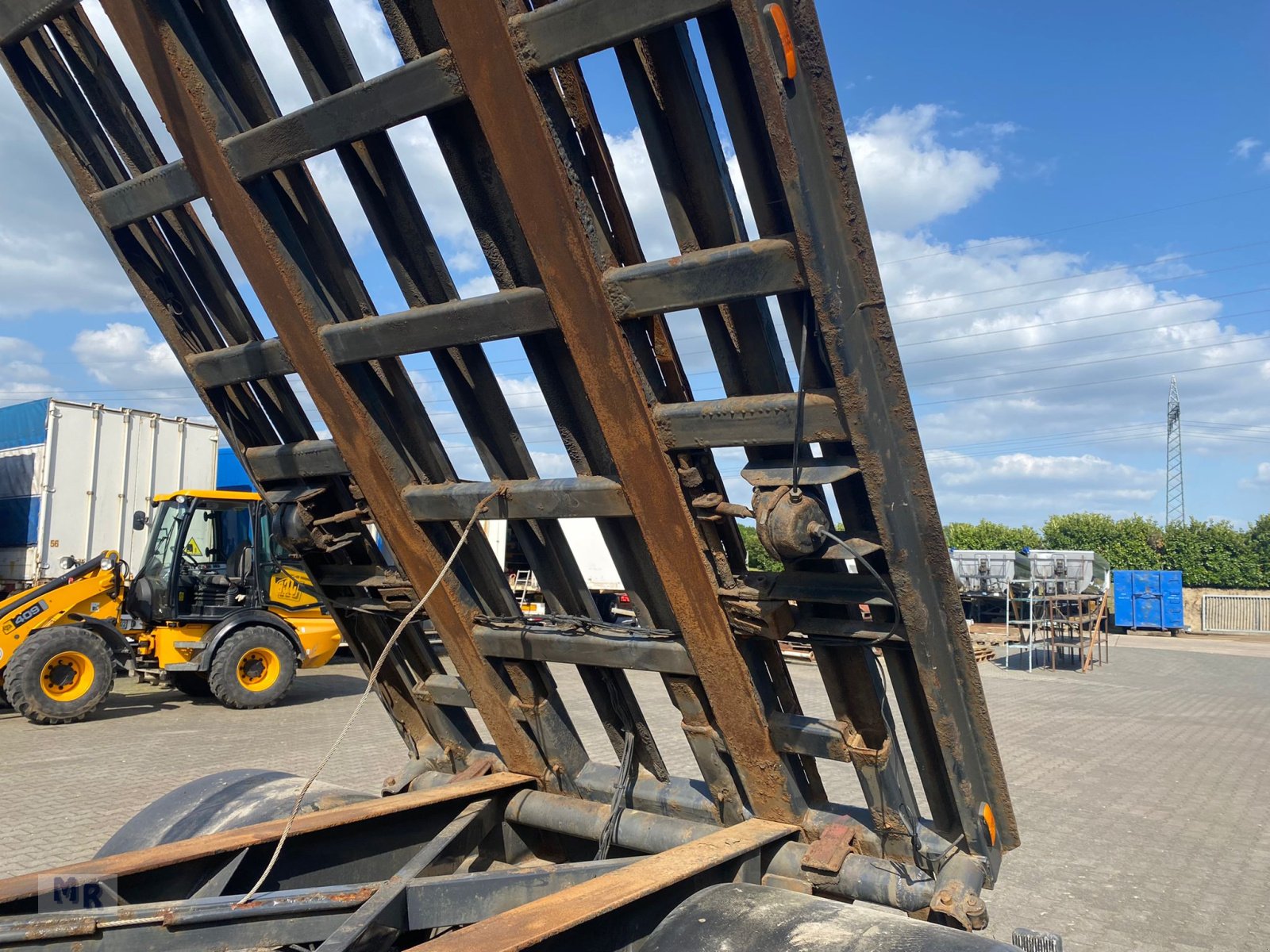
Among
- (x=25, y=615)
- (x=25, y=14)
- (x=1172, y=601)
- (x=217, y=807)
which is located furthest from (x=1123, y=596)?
(x=25, y=14)

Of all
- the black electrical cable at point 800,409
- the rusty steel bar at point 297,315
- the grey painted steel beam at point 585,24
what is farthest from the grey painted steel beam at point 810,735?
the grey painted steel beam at point 585,24

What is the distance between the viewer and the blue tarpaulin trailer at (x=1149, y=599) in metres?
29.8

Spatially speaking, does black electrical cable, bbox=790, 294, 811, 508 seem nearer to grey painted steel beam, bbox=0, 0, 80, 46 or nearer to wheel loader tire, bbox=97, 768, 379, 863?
wheel loader tire, bbox=97, 768, 379, 863

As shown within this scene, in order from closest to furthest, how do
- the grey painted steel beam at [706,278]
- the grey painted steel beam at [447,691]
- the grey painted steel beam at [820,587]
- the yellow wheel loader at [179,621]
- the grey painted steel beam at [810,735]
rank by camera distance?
the grey painted steel beam at [706,278] → the grey painted steel beam at [820,587] → the grey painted steel beam at [810,735] → the grey painted steel beam at [447,691] → the yellow wheel loader at [179,621]

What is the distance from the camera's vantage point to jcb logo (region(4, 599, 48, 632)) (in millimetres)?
10398

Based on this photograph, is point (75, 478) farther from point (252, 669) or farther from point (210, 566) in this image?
point (252, 669)

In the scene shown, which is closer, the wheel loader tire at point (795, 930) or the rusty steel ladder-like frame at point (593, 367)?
the wheel loader tire at point (795, 930)

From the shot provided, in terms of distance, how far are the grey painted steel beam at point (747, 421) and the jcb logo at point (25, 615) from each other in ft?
35.3

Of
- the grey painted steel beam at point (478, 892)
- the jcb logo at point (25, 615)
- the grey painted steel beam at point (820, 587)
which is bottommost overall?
the grey painted steel beam at point (478, 892)

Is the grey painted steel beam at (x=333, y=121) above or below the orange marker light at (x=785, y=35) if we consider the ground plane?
above

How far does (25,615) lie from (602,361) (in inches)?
424

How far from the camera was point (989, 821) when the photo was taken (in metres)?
2.63

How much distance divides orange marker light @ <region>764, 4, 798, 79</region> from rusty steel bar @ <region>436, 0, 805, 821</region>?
57 cm

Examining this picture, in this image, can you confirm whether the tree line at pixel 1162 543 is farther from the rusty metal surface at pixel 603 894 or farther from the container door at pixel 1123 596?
the rusty metal surface at pixel 603 894
